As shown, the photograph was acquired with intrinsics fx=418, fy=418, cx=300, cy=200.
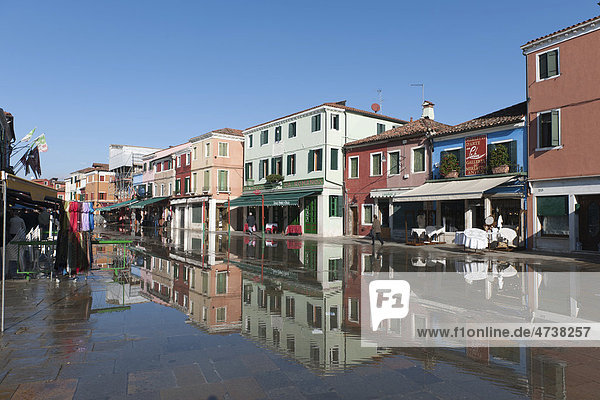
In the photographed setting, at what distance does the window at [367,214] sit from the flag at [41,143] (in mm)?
21287

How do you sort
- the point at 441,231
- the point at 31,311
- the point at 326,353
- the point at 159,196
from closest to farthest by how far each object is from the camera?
the point at 326,353 → the point at 31,311 → the point at 441,231 → the point at 159,196

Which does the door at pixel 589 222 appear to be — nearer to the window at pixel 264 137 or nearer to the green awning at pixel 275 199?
the green awning at pixel 275 199

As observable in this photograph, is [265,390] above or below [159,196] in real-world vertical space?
below

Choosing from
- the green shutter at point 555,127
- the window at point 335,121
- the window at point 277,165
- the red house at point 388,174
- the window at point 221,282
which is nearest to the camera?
the window at point 221,282

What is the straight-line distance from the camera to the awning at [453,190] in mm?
20094

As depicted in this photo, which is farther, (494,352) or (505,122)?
(505,122)

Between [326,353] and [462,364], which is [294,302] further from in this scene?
[462,364]

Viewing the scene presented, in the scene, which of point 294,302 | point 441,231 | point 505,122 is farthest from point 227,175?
point 294,302

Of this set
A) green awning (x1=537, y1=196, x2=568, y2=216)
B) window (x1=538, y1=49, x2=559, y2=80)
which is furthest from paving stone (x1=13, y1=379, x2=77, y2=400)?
window (x1=538, y1=49, x2=559, y2=80)

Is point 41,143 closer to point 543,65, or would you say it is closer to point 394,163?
point 394,163

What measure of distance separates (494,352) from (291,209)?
28.7 m

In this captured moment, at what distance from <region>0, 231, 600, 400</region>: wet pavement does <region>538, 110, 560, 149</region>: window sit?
1232 centimetres

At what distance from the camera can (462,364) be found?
483 centimetres

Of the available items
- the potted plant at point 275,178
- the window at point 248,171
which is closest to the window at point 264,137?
the window at point 248,171
